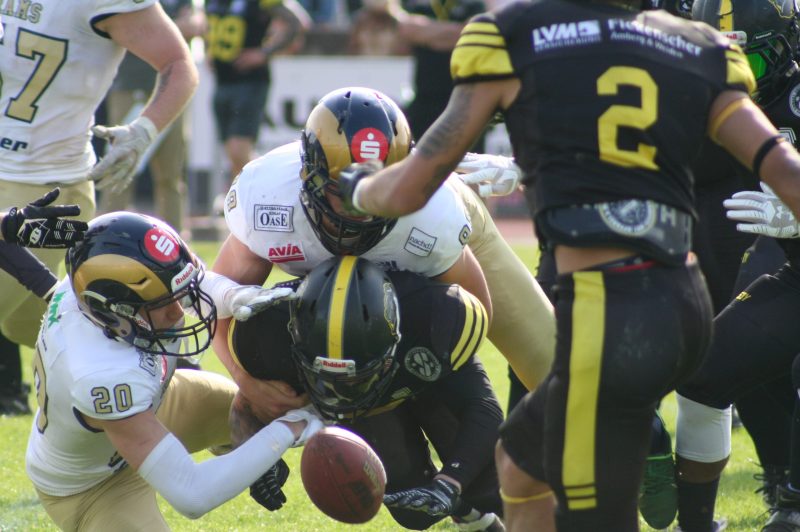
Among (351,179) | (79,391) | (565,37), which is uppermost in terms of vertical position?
(565,37)

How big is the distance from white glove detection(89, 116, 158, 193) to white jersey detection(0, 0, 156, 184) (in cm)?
18

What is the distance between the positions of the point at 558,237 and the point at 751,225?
1242mm

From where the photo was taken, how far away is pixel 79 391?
3.18 metres

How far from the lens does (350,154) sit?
343cm

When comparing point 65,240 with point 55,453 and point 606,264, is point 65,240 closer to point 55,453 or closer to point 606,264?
point 55,453

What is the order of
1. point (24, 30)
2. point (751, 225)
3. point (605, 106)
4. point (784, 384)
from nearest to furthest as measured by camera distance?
1. point (605, 106)
2. point (751, 225)
3. point (784, 384)
4. point (24, 30)

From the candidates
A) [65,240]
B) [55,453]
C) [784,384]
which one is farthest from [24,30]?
[784,384]

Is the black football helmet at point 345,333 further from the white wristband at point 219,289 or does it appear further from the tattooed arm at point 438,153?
the tattooed arm at point 438,153

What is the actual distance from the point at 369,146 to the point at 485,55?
84 cm

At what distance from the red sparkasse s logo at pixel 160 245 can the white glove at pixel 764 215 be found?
1677 mm

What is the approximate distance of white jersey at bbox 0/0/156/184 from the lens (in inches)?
178

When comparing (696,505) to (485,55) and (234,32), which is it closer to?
(485,55)

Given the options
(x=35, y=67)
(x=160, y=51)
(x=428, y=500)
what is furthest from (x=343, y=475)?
(x=35, y=67)

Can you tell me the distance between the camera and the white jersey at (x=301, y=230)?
11.8ft
